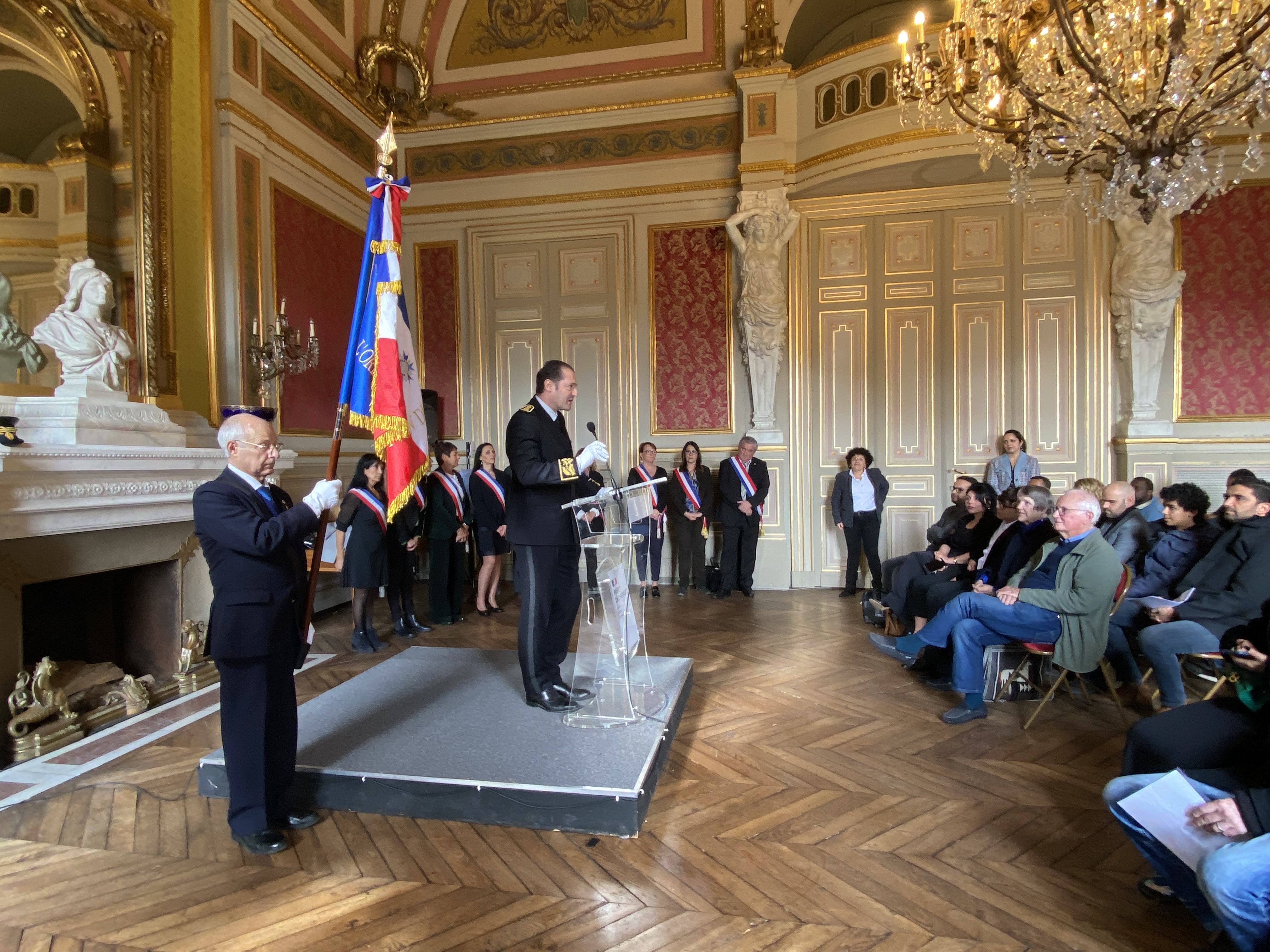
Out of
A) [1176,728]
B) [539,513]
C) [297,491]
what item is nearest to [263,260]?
[297,491]

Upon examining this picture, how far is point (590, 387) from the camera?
6.67 m

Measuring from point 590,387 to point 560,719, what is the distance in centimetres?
424

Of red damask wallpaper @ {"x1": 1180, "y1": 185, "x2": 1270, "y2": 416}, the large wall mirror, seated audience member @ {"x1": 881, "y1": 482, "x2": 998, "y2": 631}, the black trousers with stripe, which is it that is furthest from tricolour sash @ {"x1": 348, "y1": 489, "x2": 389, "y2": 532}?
red damask wallpaper @ {"x1": 1180, "y1": 185, "x2": 1270, "y2": 416}

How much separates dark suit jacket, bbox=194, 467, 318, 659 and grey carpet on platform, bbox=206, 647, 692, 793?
0.61m

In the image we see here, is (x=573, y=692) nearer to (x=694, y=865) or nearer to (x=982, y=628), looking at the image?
(x=694, y=865)

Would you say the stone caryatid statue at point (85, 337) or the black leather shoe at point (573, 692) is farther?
the stone caryatid statue at point (85, 337)

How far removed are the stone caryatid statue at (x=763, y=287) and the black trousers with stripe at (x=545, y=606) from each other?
3.64 meters

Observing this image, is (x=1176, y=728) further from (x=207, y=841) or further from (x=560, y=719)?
(x=207, y=841)

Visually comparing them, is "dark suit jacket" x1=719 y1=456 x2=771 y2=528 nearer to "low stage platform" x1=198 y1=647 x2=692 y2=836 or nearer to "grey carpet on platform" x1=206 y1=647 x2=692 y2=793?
"grey carpet on platform" x1=206 y1=647 x2=692 y2=793

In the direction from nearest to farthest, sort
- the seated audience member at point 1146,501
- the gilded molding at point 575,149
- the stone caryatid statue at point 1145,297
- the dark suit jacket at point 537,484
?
the dark suit jacket at point 537,484 → the seated audience member at point 1146,501 → the stone caryatid statue at point 1145,297 → the gilded molding at point 575,149

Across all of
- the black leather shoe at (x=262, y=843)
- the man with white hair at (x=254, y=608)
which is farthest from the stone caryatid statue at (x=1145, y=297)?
the black leather shoe at (x=262, y=843)

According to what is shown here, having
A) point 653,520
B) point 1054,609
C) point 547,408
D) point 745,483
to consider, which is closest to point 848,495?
point 745,483

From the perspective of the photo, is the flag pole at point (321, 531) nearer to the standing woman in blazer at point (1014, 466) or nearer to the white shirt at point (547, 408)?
the white shirt at point (547, 408)

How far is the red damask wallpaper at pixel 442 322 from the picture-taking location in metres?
6.84
